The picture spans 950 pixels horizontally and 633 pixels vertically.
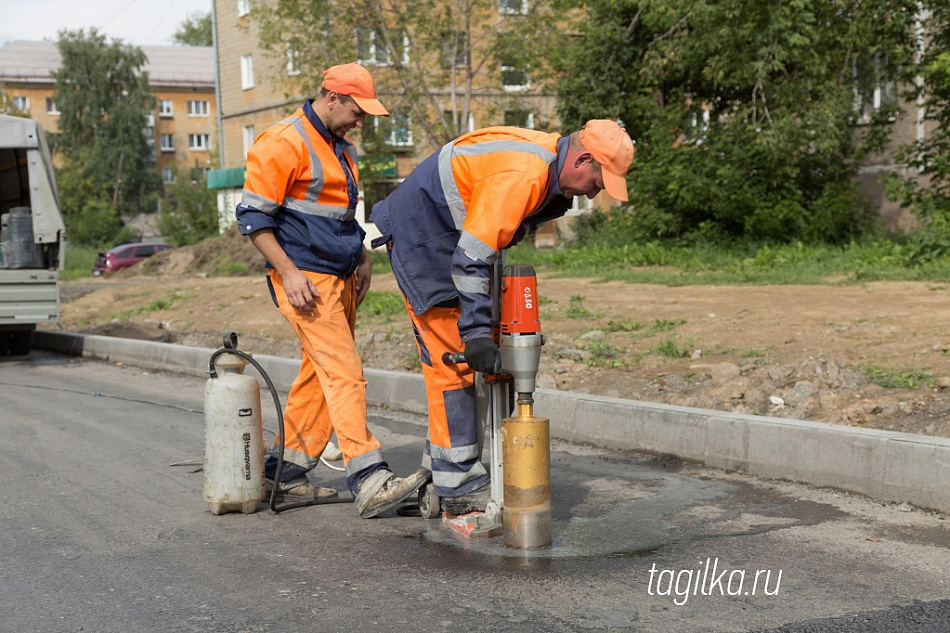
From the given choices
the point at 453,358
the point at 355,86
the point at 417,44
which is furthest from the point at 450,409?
the point at 417,44

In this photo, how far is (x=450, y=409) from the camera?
477 cm

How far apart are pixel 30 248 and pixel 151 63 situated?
234 feet

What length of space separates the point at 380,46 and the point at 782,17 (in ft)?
33.7

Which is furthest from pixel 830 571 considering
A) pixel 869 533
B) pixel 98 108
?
pixel 98 108

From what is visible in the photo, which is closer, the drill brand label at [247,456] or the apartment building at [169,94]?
the drill brand label at [247,456]

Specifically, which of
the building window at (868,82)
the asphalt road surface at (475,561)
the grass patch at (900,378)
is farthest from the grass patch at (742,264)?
the asphalt road surface at (475,561)

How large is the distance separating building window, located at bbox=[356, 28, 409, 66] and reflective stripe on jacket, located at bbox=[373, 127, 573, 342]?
2086 centimetres

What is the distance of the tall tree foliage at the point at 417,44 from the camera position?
24.6 meters

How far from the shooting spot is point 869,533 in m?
4.77

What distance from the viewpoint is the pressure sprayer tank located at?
16.5 ft

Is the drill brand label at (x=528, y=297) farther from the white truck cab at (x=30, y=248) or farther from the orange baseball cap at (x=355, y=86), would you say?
the white truck cab at (x=30, y=248)

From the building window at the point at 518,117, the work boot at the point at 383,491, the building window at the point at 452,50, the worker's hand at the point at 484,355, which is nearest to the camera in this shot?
the worker's hand at the point at 484,355

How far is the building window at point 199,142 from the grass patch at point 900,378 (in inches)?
3115

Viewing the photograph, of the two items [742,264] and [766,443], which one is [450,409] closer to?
[766,443]
